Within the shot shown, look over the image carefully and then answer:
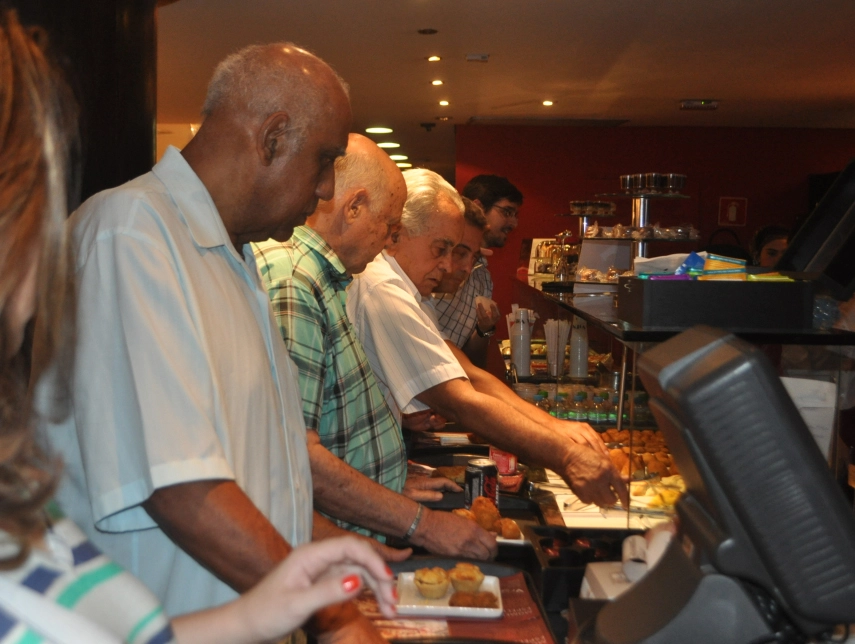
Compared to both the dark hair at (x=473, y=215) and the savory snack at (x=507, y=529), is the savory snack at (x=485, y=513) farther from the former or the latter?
the dark hair at (x=473, y=215)

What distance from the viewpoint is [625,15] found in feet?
19.2

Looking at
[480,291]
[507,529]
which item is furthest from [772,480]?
[480,291]

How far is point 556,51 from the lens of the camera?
686 cm

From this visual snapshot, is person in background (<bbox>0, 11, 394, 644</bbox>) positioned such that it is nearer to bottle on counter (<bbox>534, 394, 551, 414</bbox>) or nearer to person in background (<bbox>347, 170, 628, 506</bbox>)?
person in background (<bbox>347, 170, 628, 506</bbox>)

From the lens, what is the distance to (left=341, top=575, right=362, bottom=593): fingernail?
974mm

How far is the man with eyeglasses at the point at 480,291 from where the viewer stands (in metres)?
5.43

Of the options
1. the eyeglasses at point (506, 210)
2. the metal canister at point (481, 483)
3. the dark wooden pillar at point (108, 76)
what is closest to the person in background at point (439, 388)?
the metal canister at point (481, 483)

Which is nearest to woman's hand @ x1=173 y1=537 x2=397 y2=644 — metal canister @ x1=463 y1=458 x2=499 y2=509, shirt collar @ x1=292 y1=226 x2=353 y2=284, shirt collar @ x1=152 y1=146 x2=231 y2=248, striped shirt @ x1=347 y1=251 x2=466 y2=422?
shirt collar @ x1=152 y1=146 x2=231 y2=248

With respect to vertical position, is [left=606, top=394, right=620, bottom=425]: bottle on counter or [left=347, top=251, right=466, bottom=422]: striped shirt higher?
[left=347, top=251, right=466, bottom=422]: striped shirt

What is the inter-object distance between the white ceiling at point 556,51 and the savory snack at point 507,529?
4.14m

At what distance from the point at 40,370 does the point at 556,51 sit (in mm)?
6558

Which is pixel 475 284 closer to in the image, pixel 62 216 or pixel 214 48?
pixel 214 48

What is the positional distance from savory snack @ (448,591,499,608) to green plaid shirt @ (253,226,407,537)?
51 cm

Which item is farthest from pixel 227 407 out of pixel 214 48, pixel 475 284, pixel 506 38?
pixel 214 48
